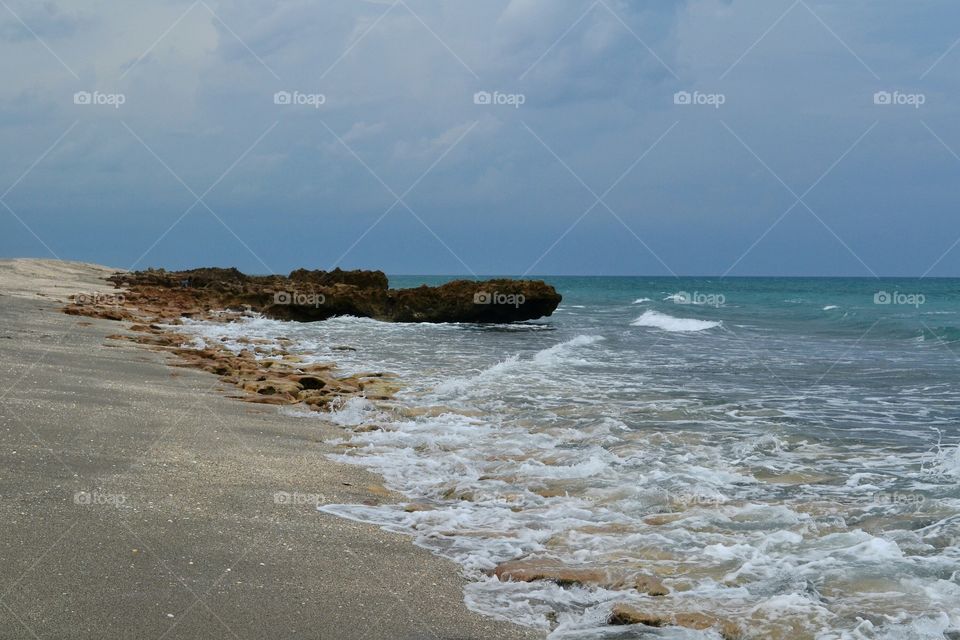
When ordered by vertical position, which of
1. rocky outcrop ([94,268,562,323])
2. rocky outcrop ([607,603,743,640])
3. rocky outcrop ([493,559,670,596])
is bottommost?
rocky outcrop ([607,603,743,640])

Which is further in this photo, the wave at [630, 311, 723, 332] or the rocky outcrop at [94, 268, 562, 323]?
the wave at [630, 311, 723, 332]

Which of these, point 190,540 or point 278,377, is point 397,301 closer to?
point 278,377

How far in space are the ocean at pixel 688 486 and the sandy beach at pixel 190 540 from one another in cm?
38

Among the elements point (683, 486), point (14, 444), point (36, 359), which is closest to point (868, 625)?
point (683, 486)

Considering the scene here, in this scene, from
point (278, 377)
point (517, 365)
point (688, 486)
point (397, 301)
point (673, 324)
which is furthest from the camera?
point (673, 324)

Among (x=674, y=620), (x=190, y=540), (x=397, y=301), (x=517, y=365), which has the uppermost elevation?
(x=397, y=301)

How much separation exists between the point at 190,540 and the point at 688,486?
4.05 meters

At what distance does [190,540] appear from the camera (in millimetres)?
4336

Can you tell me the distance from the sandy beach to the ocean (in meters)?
0.38

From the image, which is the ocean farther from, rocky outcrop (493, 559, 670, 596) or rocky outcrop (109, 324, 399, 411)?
rocky outcrop (109, 324, 399, 411)

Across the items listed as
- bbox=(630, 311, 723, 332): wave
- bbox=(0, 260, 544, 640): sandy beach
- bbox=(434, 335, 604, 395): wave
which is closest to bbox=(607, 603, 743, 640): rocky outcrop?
bbox=(0, 260, 544, 640): sandy beach

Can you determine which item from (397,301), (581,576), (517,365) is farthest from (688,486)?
(397,301)

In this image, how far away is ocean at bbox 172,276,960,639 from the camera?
418 centimetres

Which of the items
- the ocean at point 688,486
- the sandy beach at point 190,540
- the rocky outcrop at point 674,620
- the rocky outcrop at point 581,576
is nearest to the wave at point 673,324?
the ocean at point 688,486
